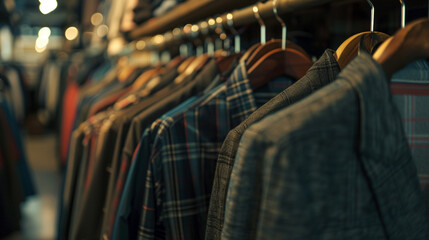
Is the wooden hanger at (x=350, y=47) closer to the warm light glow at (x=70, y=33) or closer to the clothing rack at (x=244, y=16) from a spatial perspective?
the clothing rack at (x=244, y=16)

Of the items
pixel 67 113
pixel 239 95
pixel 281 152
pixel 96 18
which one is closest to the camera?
pixel 281 152

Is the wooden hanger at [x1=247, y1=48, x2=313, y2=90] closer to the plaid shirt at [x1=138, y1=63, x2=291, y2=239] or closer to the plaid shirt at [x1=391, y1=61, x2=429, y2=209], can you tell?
the plaid shirt at [x1=138, y1=63, x2=291, y2=239]

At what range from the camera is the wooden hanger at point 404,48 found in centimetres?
46

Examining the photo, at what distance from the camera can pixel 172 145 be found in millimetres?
703

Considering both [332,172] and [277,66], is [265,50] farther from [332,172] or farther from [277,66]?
[332,172]

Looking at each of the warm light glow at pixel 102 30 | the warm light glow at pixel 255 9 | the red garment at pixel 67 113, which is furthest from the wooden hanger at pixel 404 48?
the warm light glow at pixel 102 30

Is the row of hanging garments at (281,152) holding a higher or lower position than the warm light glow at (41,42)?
lower

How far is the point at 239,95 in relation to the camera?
0.69 m

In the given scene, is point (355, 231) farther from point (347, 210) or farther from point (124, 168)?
point (124, 168)

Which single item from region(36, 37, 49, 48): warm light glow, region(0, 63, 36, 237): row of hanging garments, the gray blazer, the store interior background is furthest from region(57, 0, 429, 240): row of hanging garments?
region(36, 37, 49, 48): warm light glow

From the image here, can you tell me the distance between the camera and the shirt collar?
0.68 m

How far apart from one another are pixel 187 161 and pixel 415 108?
38 cm

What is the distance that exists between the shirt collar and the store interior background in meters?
0.25

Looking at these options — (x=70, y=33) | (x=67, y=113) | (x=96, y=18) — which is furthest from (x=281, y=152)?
(x=70, y=33)
